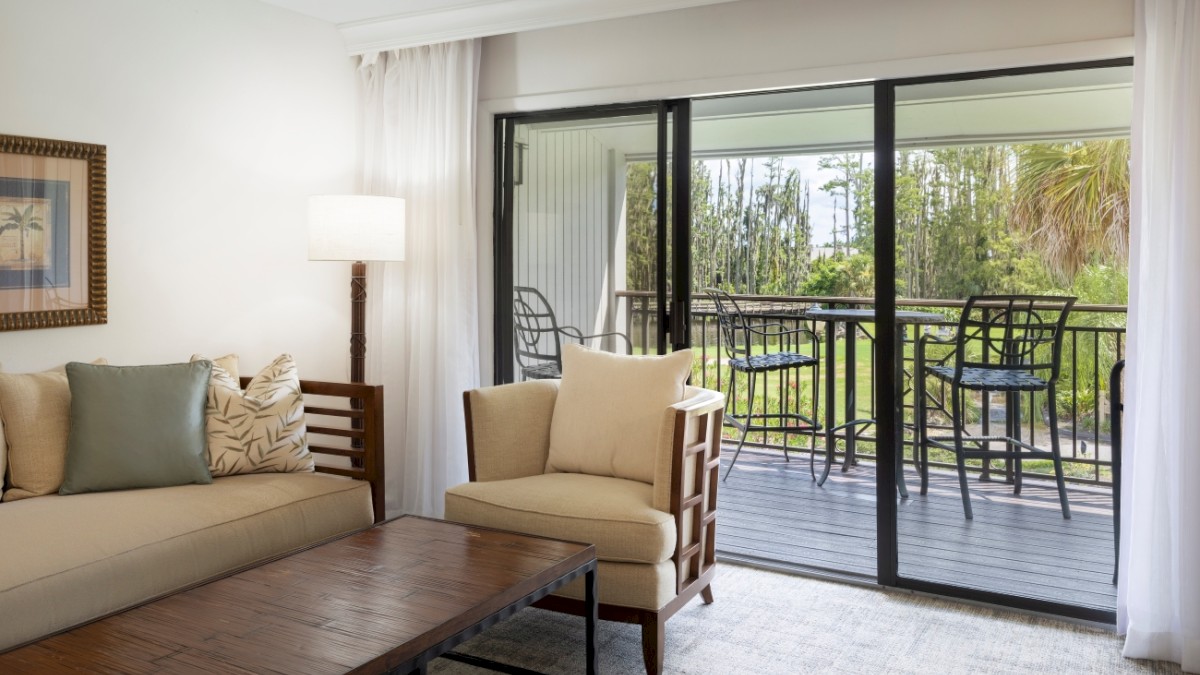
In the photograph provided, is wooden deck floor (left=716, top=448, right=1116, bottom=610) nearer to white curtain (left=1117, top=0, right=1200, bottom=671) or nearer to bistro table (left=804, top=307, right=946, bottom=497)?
white curtain (left=1117, top=0, right=1200, bottom=671)

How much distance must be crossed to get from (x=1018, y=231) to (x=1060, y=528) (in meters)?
1.12

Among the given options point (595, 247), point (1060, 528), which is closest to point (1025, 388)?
point (1060, 528)

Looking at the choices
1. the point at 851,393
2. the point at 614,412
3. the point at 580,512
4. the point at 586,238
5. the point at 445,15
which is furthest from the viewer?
the point at 851,393

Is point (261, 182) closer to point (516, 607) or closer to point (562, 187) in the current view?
point (562, 187)

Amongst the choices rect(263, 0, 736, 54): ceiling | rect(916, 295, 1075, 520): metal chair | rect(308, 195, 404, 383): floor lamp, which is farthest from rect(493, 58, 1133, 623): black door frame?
rect(308, 195, 404, 383): floor lamp

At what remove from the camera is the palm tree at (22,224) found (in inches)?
122

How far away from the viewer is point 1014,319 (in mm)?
3346

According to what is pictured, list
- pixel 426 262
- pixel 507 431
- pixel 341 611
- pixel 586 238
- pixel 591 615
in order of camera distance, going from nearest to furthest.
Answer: pixel 341 611 → pixel 591 615 → pixel 507 431 → pixel 586 238 → pixel 426 262

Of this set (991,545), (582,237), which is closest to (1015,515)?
(991,545)

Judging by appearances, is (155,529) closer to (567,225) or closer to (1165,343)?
(567,225)

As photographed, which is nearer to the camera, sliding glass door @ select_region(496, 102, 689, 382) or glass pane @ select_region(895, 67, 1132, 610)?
glass pane @ select_region(895, 67, 1132, 610)

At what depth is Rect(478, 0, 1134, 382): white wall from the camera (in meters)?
3.15

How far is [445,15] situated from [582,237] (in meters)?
1.20

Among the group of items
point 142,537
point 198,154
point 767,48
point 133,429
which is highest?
point 767,48
